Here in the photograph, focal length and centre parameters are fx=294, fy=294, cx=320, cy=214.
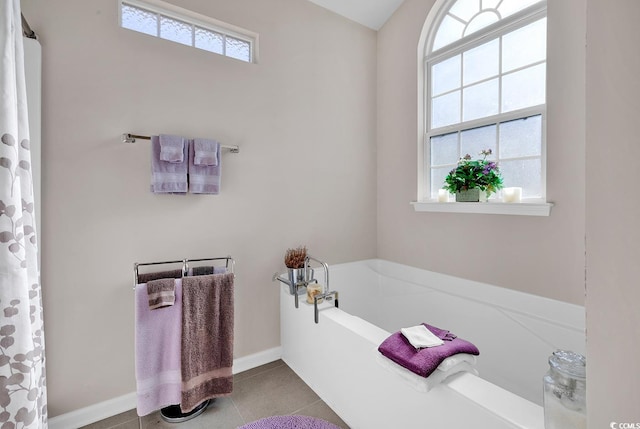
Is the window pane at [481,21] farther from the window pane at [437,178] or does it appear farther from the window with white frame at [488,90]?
the window pane at [437,178]

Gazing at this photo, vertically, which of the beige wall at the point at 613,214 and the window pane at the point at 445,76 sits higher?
the window pane at the point at 445,76

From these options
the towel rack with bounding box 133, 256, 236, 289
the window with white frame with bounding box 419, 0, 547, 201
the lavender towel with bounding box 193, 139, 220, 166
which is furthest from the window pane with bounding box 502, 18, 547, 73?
the towel rack with bounding box 133, 256, 236, 289

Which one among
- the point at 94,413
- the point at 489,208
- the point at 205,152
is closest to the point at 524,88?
the point at 489,208

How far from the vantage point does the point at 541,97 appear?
1.95 meters

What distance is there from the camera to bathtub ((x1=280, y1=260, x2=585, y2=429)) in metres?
1.14

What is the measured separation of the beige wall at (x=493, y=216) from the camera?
175 cm

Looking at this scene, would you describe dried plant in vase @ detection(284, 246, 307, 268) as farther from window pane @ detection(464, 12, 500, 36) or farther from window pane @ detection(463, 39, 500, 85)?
window pane @ detection(464, 12, 500, 36)

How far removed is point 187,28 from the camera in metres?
2.08

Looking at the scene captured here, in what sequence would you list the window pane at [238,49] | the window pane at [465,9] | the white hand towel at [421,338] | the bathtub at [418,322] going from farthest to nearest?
1. the window pane at [465,9]
2. the window pane at [238,49]
3. the white hand towel at [421,338]
4. the bathtub at [418,322]

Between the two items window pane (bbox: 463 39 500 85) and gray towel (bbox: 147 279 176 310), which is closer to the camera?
gray towel (bbox: 147 279 176 310)

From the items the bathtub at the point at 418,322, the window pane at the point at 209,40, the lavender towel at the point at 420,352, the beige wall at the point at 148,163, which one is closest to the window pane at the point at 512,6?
the beige wall at the point at 148,163

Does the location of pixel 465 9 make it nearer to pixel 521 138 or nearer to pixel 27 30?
pixel 521 138

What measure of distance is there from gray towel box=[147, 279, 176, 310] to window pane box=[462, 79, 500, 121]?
97.8 inches

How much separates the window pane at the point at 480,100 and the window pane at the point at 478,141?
0.36ft
